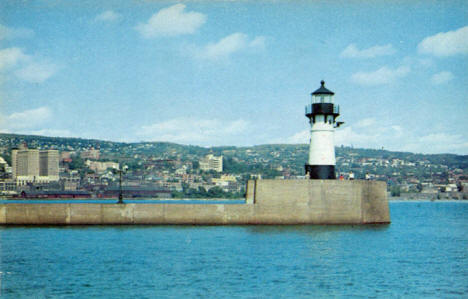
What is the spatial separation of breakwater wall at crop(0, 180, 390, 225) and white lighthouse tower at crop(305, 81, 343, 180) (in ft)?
5.29

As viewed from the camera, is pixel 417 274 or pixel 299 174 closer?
pixel 417 274

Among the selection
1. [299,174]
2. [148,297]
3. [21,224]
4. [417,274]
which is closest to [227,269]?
[148,297]

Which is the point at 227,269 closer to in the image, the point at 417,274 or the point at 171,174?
the point at 417,274

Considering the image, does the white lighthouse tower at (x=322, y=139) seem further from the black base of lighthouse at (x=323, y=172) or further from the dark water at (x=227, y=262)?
the dark water at (x=227, y=262)

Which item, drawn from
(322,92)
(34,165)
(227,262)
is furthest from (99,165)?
(227,262)

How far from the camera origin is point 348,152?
170 m

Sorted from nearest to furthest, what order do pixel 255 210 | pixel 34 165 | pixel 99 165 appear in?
pixel 255 210
pixel 34 165
pixel 99 165

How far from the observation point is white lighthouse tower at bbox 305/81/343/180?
3628 centimetres

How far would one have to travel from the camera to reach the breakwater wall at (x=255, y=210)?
34.9 meters

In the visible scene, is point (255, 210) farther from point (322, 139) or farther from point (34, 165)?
point (34, 165)

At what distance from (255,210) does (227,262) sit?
1117cm

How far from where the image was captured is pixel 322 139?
36.3 metres

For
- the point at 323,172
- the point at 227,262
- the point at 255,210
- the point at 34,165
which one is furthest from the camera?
the point at 34,165

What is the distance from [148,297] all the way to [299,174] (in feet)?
430
